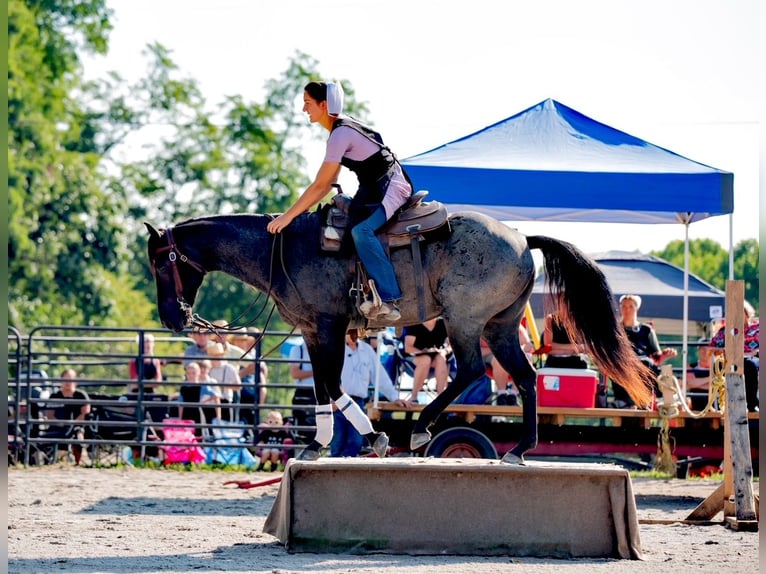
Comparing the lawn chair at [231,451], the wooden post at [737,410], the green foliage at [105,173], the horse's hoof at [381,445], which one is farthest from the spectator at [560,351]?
the green foliage at [105,173]

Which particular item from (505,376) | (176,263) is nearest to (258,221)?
(176,263)

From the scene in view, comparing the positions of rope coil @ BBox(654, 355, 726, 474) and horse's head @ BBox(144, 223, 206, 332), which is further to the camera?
rope coil @ BBox(654, 355, 726, 474)

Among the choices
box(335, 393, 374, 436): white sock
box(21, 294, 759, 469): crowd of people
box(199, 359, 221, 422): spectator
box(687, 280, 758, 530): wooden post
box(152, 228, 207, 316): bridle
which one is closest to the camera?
box(335, 393, 374, 436): white sock

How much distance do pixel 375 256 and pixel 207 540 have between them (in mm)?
2087

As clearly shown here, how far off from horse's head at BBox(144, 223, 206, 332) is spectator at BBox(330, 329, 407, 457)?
13.1 feet

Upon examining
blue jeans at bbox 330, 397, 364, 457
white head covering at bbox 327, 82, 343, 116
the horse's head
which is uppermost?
white head covering at bbox 327, 82, 343, 116

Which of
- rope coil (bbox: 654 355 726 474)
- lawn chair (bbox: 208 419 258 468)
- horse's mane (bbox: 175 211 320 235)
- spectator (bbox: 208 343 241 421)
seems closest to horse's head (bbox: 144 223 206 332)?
horse's mane (bbox: 175 211 320 235)

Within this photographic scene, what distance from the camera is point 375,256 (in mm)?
7422

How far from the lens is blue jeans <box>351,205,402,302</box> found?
292 inches

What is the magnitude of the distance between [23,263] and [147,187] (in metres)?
10.8

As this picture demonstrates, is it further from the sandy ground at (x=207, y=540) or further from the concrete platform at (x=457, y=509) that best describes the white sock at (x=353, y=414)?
the sandy ground at (x=207, y=540)

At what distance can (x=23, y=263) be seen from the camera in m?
29.5

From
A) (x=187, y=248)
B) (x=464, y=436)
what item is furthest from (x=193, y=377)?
(x=187, y=248)

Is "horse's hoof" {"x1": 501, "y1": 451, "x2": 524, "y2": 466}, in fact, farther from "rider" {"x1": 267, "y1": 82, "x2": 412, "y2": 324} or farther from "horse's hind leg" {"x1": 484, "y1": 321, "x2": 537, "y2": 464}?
"rider" {"x1": 267, "y1": 82, "x2": 412, "y2": 324}
